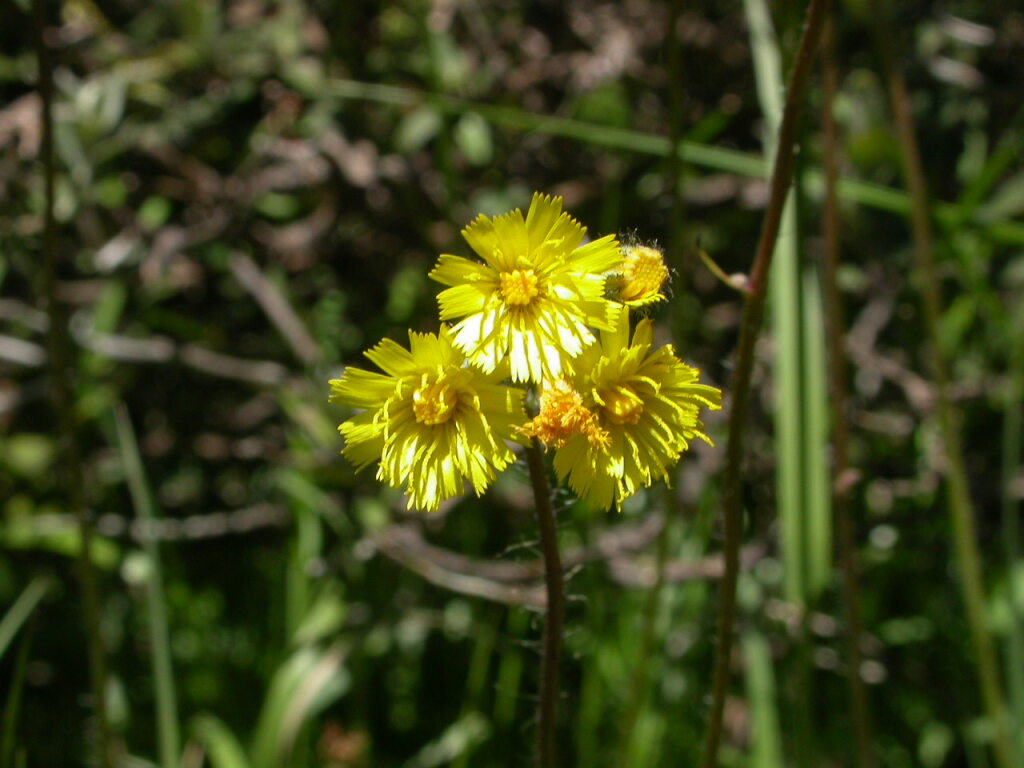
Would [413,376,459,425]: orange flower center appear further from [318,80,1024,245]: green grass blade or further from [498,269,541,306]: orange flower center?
A: [318,80,1024,245]: green grass blade

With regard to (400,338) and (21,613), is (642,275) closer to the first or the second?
(21,613)

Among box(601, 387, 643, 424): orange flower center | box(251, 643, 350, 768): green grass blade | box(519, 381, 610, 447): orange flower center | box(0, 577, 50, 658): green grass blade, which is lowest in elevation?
box(251, 643, 350, 768): green grass blade

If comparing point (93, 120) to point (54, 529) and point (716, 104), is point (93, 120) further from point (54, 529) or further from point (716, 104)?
point (716, 104)

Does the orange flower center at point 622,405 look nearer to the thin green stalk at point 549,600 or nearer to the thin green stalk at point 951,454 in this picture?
the thin green stalk at point 549,600

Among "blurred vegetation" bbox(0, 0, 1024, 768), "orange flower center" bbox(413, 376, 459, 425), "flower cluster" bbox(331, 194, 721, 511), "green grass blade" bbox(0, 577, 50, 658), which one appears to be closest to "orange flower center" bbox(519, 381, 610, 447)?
"flower cluster" bbox(331, 194, 721, 511)

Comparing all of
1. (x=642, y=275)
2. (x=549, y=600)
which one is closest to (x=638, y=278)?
(x=642, y=275)

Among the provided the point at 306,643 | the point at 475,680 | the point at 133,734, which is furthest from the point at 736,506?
the point at 133,734
